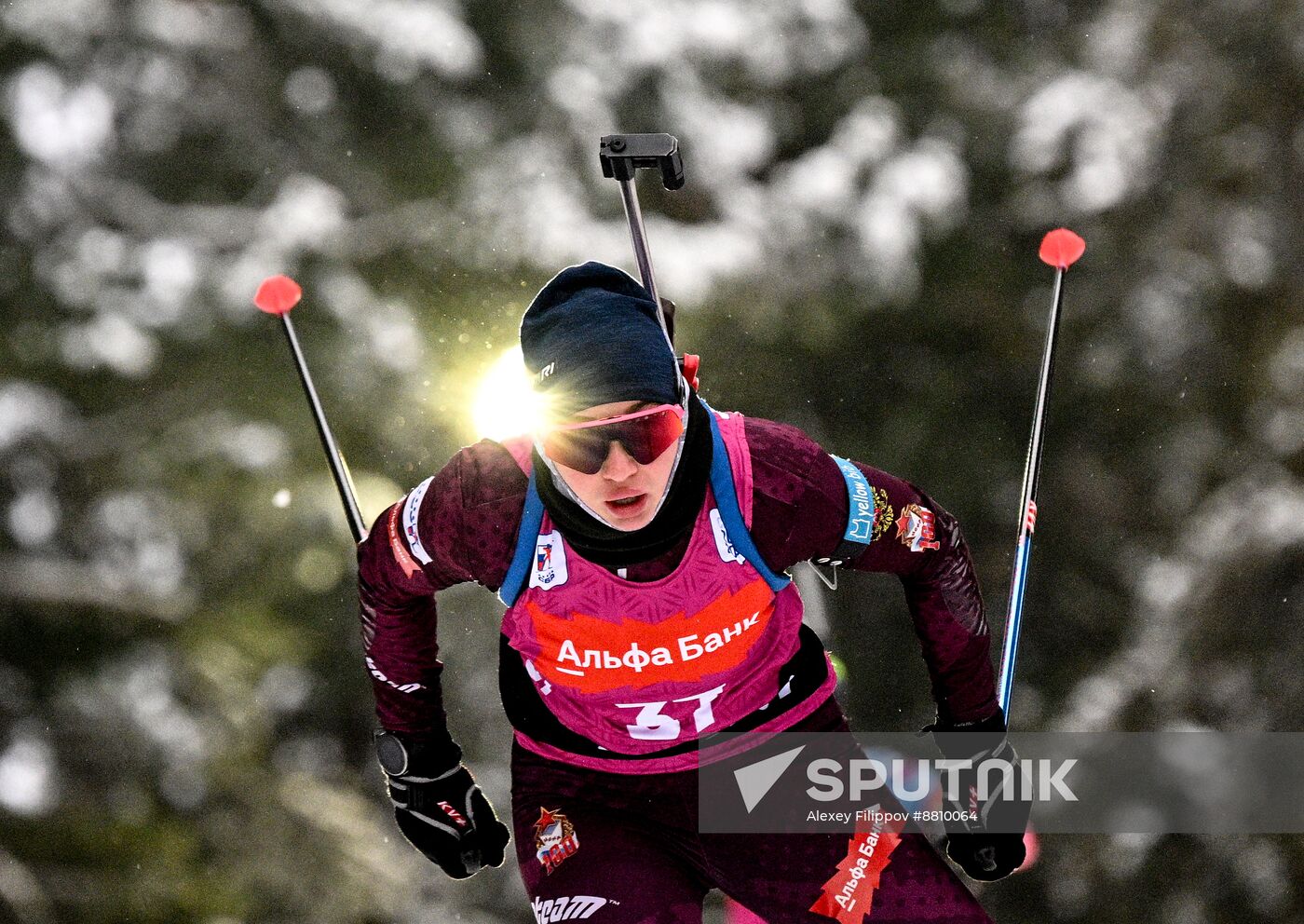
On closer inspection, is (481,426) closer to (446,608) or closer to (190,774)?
(446,608)

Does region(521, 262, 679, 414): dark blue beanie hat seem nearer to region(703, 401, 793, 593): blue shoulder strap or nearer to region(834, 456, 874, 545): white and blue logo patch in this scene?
region(703, 401, 793, 593): blue shoulder strap

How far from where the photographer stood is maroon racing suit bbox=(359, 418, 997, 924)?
1.84 m

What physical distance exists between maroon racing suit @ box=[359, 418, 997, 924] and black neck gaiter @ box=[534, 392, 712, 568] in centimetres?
4

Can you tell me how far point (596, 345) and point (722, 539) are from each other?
1.11ft

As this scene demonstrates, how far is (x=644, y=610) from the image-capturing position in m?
1.83

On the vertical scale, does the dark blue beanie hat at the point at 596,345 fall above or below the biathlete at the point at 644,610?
above

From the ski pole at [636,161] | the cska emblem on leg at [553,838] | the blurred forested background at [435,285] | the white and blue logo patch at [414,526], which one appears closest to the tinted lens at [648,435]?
the ski pole at [636,161]

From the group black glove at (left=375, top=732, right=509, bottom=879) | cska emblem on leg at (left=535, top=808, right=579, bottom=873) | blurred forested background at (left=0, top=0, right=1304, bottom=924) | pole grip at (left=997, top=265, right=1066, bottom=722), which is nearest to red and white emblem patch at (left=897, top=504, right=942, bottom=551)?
pole grip at (left=997, top=265, right=1066, bottom=722)

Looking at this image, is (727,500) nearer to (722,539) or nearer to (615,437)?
(722,539)

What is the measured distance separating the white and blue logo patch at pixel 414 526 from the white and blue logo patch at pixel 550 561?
7.4 inches

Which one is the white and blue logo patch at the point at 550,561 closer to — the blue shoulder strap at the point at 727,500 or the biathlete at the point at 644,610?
the biathlete at the point at 644,610

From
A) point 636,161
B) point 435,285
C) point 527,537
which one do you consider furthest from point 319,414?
point 435,285

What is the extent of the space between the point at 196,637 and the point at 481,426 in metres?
1.05

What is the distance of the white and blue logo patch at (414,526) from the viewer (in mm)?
1929
